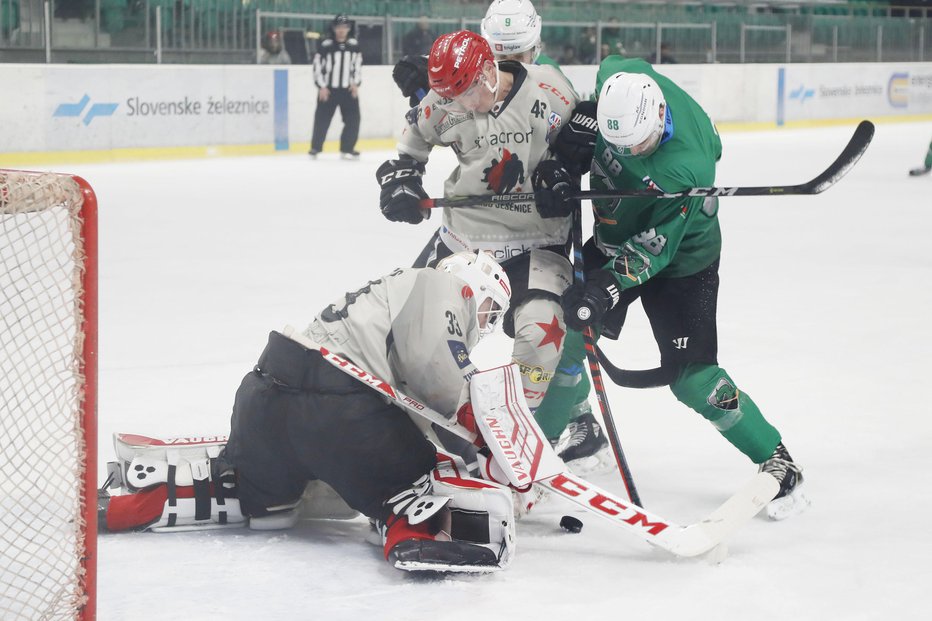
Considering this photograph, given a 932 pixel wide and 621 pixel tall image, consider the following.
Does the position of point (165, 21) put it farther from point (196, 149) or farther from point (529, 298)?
point (529, 298)

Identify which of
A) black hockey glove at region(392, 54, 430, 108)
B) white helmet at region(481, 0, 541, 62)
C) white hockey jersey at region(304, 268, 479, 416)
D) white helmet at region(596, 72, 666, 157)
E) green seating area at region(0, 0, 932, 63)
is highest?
green seating area at region(0, 0, 932, 63)

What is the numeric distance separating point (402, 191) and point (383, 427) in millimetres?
939

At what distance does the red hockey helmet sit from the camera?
118 inches

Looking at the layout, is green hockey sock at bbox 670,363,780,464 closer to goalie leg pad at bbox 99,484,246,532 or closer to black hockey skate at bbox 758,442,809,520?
black hockey skate at bbox 758,442,809,520

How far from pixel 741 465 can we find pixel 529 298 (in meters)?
0.82

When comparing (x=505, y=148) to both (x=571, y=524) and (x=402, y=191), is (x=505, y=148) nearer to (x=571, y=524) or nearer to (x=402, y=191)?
(x=402, y=191)

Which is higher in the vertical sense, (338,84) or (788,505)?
(338,84)

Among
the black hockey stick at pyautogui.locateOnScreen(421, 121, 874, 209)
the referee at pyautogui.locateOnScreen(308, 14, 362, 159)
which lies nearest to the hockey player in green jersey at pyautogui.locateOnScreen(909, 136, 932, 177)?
the referee at pyautogui.locateOnScreen(308, 14, 362, 159)

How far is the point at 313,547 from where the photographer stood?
2.79 metres

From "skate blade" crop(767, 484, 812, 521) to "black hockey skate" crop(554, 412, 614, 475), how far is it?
0.57m

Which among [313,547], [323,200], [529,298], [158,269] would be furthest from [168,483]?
[323,200]

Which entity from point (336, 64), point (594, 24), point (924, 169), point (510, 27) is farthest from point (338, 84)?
point (510, 27)

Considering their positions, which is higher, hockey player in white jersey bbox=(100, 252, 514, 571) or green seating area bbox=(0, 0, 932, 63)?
green seating area bbox=(0, 0, 932, 63)

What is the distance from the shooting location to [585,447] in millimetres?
3543
